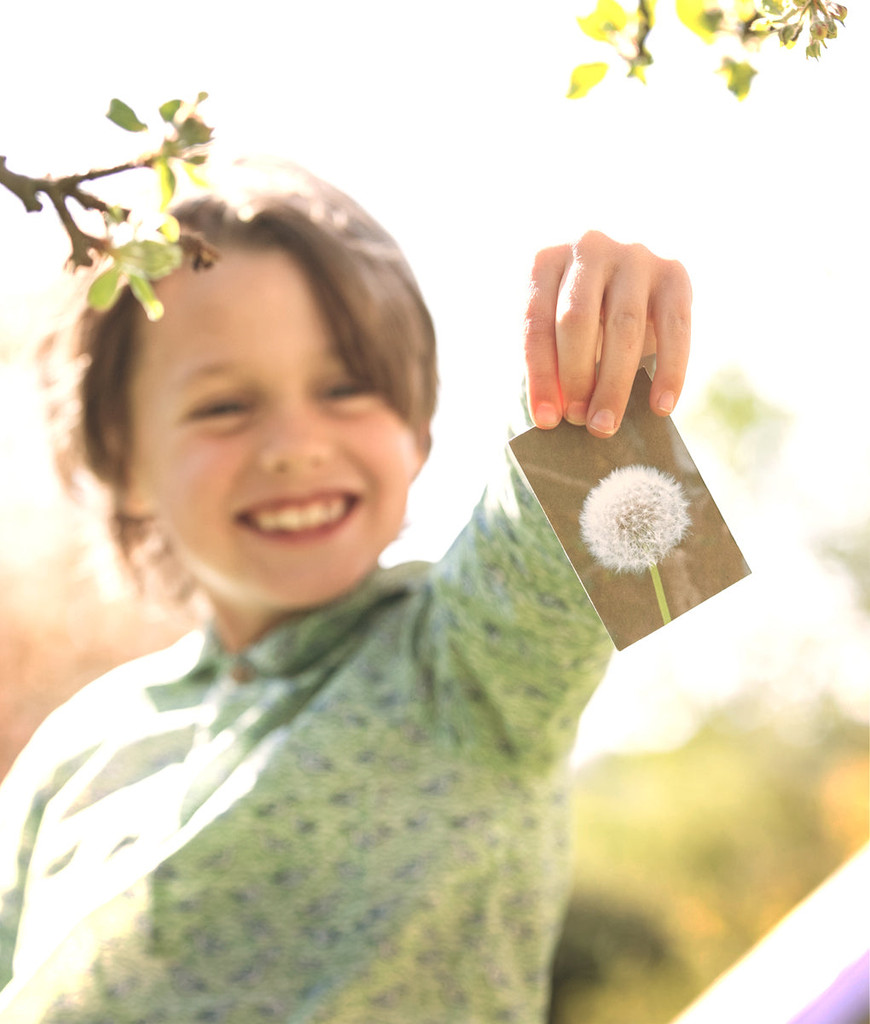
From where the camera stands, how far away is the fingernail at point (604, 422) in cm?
39

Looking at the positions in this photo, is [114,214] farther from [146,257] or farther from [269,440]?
[269,440]

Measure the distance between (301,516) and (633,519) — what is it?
587mm

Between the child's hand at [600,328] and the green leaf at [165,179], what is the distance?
0.50ft

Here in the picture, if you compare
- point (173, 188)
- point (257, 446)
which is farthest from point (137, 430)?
point (173, 188)

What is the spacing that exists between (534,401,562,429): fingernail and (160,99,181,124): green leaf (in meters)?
0.17

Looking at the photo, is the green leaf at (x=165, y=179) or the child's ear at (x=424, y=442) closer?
the green leaf at (x=165, y=179)

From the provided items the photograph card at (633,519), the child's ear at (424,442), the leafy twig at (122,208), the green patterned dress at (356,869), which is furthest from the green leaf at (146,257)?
the child's ear at (424,442)

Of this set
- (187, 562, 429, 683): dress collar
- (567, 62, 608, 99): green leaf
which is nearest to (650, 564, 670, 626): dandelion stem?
Result: (567, 62, 608, 99): green leaf

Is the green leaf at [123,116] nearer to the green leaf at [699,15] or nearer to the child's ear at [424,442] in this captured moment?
the green leaf at [699,15]

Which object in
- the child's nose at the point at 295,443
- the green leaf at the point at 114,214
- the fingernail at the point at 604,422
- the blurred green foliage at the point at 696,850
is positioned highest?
the green leaf at the point at 114,214

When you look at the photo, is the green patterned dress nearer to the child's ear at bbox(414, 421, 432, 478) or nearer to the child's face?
the child's face

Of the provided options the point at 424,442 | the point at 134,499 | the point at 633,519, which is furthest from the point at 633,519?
the point at 134,499

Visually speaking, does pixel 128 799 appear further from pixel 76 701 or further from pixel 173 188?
pixel 173 188

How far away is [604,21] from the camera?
14.8 inches
